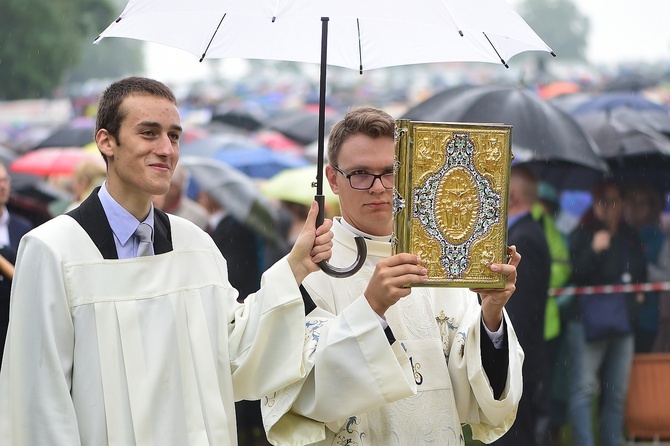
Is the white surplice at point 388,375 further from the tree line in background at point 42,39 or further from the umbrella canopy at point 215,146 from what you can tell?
the tree line in background at point 42,39

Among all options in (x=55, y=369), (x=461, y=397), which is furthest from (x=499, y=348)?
(x=55, y=369)

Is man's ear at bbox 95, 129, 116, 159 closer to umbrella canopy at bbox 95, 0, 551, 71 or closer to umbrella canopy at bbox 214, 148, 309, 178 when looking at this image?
umbrella canopy at bbox 95, 0, 551, 71

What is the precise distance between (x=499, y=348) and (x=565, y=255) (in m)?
4.35

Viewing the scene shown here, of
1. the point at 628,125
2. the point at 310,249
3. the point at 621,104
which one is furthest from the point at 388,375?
the point at 621,104

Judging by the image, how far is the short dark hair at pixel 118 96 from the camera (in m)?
3.26

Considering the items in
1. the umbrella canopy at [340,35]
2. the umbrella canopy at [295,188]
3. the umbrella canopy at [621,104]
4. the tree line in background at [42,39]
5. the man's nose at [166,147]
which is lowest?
the umbrella canopy at [295,188]

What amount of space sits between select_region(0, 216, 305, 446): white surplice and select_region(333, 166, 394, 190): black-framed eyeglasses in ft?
1.26

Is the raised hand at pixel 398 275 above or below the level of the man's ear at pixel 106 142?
below

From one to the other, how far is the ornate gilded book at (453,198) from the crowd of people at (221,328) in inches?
3.0

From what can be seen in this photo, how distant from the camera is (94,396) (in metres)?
3.08

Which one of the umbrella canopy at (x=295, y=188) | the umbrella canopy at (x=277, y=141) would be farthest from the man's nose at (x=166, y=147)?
the umbrella canopy at (x=277, y=141)

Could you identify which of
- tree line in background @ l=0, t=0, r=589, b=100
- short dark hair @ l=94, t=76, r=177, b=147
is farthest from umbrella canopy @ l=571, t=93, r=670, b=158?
tree line in background @ l=0, t=0, r=589, b=100

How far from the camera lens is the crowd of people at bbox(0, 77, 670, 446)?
306cm

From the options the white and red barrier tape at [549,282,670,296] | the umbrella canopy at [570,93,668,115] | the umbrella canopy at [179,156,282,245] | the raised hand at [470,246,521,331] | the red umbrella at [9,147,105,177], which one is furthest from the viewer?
the red umbrella at [9,147,105,177]
